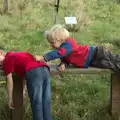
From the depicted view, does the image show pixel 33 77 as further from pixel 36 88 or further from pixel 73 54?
→ pixel 73 54

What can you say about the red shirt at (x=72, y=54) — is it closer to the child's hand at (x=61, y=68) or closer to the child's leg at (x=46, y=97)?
the child's hand at (x=61, y=68)

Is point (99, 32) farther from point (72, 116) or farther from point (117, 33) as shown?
point (72, 116)

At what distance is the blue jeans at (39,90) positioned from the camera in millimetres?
4348

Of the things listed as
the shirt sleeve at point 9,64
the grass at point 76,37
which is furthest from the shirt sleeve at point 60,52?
the grass at point 76,37

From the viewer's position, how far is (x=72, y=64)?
4.85 m

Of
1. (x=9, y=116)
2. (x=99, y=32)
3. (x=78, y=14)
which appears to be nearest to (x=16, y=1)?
(x=78, y=14)

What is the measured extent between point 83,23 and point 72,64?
16.8ft

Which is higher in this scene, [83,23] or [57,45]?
[57,45]

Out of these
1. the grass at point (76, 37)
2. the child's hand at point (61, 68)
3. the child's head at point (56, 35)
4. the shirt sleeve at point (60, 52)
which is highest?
the child's head at point (56, 35)

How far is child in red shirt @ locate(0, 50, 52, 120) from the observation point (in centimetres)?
436

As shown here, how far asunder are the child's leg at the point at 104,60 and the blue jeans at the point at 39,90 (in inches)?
27.2

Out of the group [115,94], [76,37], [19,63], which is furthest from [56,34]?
[76,37]

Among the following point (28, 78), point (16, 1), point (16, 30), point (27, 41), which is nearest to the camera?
point (28, 78)

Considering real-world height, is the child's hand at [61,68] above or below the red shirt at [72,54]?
below
